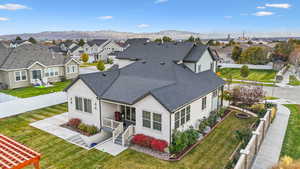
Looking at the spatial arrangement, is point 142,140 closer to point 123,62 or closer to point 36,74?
point 123,62

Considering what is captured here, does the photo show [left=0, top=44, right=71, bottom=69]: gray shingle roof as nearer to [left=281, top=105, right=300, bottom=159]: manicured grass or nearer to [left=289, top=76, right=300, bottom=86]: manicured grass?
[left=281, top=105, right=300, bottom=159]: manicured grass

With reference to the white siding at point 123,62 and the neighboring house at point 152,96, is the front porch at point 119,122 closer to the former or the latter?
the neighboring house at point 152,96

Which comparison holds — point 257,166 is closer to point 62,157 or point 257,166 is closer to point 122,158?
point 122,158

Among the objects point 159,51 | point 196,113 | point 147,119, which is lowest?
point 196,113

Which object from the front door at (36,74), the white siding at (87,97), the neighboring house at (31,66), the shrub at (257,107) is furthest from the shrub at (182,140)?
the front door at (36,74)

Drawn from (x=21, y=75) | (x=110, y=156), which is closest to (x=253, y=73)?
(x=110, y=156)

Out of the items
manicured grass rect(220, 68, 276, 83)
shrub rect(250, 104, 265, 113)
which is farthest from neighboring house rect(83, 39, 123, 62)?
shrub rect(250, 104, 265, 113)
